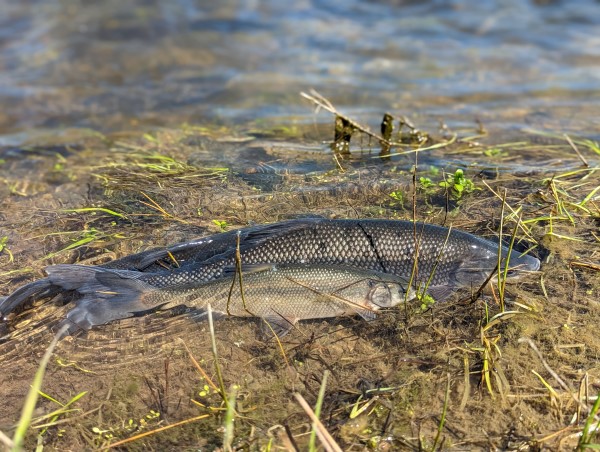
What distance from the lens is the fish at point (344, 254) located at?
4.29m

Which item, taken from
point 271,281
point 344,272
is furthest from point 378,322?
point 271,281

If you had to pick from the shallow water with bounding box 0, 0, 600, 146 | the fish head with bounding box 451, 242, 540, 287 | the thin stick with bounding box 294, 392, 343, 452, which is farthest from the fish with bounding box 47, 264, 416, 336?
the shallow water with bounding box 0, 0, 600, 146

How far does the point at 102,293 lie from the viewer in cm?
404

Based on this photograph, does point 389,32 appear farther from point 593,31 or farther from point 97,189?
point 97,189

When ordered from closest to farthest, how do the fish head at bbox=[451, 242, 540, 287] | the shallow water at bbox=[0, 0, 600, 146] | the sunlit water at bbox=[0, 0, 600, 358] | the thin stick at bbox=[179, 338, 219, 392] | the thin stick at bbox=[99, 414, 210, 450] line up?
the thin stick at bbox=[99, 414, 210, 450], the thin stick at bbox=[179, 338, 219, 392], the fish head at bbox=[451, 242, 540, 287], the sunlit water at bbox=[0, 0, 600, 358], the shallow water at bbox=[0, 0, 600, 146]

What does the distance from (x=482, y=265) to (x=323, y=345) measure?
4.46ft

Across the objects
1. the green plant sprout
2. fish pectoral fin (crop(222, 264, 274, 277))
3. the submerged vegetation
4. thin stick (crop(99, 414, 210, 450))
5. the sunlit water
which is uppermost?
the sunlit water

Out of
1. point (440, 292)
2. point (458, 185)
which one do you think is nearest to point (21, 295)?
point (440, 292)

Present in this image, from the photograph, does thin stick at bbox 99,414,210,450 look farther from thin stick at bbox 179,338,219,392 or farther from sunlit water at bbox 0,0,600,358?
sunlit water at bbox 0,0,600,358

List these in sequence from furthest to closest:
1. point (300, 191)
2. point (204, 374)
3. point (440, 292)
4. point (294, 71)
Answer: point (294, 71) → point (300, 191) → point (440, 292) → point (204, 374)

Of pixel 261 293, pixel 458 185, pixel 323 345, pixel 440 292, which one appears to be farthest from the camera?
pixel 458 185

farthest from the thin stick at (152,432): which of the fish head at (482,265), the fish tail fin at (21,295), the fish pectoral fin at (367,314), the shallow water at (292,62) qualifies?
the shallow water at (292,62)

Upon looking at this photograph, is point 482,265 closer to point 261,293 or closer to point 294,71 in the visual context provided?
point 261,293

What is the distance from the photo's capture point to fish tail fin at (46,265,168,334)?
13.1 feet
